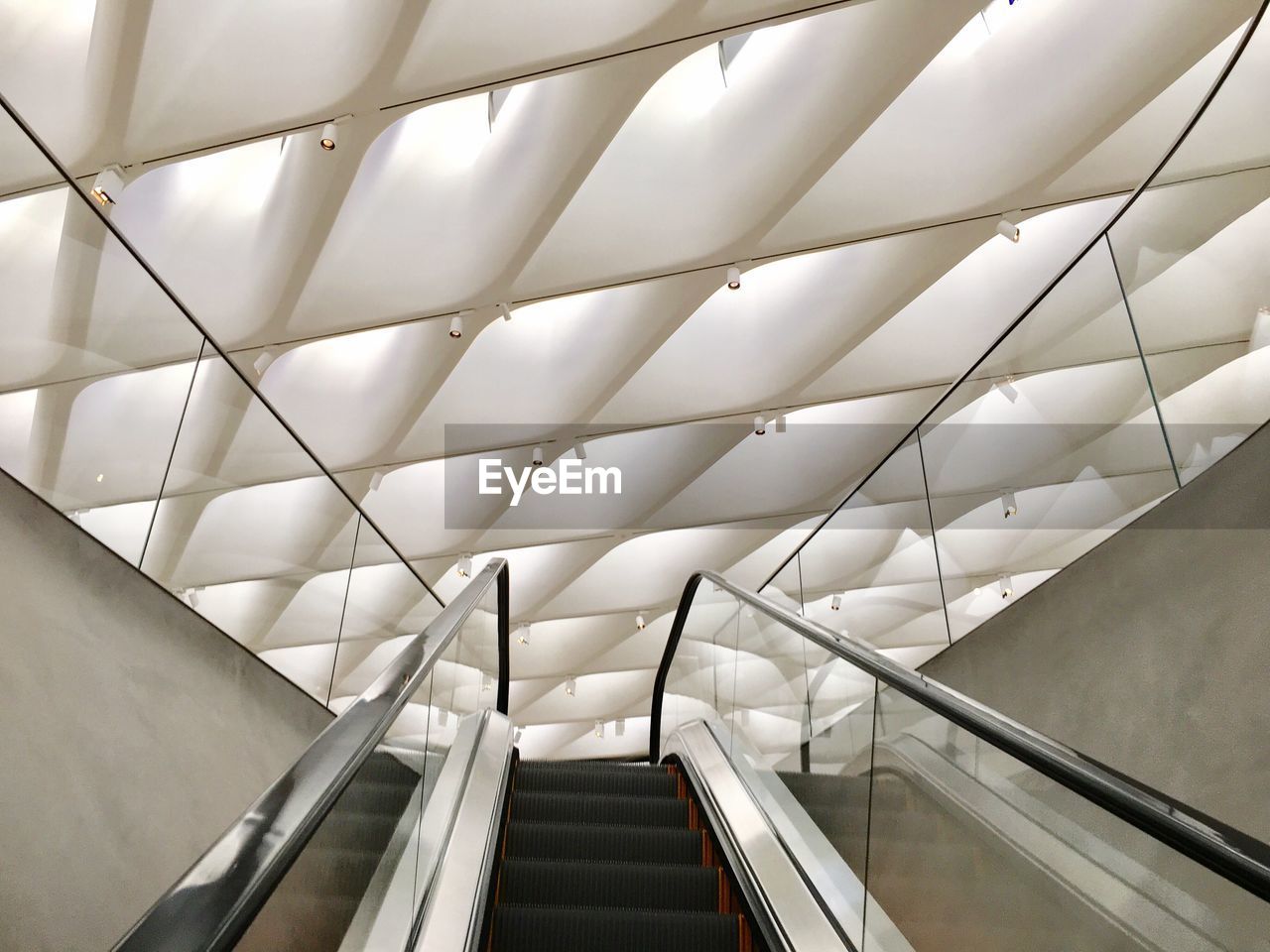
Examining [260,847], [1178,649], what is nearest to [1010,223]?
[1178,649]

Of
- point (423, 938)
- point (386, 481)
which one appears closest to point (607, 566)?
point (386, 481)

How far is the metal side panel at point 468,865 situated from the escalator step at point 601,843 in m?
0.17

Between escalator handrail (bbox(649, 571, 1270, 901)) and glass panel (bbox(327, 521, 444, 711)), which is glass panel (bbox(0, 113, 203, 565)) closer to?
glass panel (bbox(327, 521, 444, 711))

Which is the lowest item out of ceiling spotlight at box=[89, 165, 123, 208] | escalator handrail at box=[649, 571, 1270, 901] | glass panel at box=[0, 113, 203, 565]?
escalator handrail at box=[649, 571, 1270, 901]

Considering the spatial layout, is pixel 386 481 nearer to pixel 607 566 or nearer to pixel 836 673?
pixel 607 566

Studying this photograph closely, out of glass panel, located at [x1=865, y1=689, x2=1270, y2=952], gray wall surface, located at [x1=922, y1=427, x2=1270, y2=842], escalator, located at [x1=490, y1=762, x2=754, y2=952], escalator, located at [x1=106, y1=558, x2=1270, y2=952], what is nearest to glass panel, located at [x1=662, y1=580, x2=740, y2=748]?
escalator, located at [x1=106, y1=558, x2=1270, y2=952]

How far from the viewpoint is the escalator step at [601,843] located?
4.44m

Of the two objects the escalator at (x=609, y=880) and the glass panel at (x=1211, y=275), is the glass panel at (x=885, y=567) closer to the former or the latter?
the escalator at (x=609, y=880)

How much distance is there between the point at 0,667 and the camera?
141 inches

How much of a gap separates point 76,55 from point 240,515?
4.41 m

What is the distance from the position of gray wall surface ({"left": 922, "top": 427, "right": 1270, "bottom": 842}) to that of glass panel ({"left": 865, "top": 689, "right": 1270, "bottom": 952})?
1.55m

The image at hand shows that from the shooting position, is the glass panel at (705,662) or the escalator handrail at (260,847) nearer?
the escalator handrail at (260,847)

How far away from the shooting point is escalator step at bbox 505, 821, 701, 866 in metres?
4.44

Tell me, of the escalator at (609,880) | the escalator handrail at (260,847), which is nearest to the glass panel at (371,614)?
the escalator at (609,880)
